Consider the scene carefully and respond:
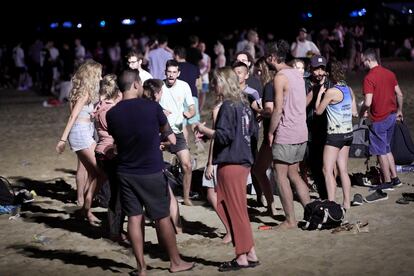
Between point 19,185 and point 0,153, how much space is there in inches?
116

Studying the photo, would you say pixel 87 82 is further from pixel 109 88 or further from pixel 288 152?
pixel 288 152

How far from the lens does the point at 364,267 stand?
7.26 metres

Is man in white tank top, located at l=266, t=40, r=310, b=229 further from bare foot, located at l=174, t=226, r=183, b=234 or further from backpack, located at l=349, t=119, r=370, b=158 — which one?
backpack, located at l=349, t=119, r=370, b=158

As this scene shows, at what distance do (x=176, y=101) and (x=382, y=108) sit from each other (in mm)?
2720

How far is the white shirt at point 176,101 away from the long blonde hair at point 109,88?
1.21 m

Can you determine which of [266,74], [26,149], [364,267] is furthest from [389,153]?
[26,149]

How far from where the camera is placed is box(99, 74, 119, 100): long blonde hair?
8508 mm

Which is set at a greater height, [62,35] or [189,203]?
[62,35]

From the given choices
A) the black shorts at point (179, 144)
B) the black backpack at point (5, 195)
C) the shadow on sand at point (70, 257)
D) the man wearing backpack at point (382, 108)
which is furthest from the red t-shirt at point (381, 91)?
the black backpack at point (5, 195)

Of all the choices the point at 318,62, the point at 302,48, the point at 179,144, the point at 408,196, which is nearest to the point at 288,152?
the point at 318,62

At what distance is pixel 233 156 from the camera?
7215mm

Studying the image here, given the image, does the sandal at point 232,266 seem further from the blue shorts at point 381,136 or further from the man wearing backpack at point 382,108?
the blue shorts at point 381,136

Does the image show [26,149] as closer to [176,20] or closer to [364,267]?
[364,267]

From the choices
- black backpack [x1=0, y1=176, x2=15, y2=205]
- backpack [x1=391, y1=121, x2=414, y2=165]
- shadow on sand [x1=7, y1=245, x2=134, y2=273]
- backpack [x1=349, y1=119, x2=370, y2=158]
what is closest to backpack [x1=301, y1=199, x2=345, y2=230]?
shadow on sand [x1=7, y1=245, x2=134, y2=273]
